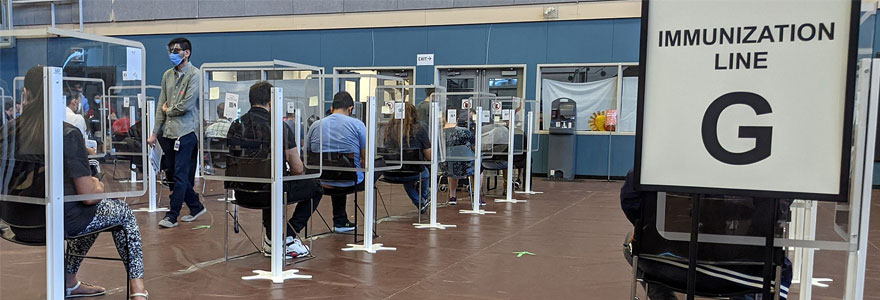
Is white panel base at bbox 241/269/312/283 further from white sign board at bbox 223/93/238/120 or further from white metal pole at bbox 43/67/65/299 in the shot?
white metal pole at bbox 43/67/65/299

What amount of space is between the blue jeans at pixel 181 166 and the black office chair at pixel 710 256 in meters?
4.34

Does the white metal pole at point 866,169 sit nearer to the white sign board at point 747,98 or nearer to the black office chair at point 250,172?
the white sign board at point 747,98

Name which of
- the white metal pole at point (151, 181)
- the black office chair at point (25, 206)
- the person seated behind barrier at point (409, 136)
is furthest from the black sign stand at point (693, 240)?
the white metal pole at point (151, 181)

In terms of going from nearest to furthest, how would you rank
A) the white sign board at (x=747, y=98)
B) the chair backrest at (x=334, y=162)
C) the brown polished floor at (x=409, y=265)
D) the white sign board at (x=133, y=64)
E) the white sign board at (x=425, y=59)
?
the white sign board at (x=747, y=98) < the white sign board at (x=133, y=64) < the brown polished floor at (x=409, y=265) < the chair backrest at (x=334, y=162) < the white sign board at (x=425, y=59)

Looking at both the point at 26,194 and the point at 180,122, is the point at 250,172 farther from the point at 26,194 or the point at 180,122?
the point at 180,122

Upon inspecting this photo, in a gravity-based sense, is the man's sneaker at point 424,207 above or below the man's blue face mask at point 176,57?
below

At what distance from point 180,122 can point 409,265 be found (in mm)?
2608

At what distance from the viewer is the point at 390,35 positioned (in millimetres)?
12141

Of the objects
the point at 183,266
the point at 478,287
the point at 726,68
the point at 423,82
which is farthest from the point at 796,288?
the point at 423,82

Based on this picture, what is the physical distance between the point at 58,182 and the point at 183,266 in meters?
1.63

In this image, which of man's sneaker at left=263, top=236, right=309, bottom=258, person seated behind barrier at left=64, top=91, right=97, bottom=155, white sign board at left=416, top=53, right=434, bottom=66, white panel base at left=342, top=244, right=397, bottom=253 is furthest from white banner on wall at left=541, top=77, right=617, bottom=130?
person seated behind barrier at left=64, top=91, right=97, bottom=155

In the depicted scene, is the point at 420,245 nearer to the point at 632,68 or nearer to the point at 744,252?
the point at 744,252

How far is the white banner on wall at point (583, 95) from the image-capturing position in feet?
36.5

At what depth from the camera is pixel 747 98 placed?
4.69 ft
